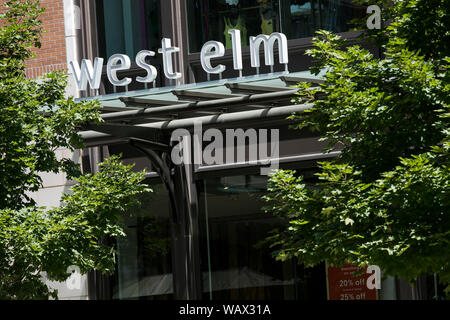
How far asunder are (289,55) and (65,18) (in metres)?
4.43

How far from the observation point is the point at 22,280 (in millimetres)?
10961

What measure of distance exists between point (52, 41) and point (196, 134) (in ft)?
13.0

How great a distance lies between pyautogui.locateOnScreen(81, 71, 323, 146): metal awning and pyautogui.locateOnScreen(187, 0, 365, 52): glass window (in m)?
1.76

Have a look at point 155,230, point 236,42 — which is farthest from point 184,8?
point 155,230

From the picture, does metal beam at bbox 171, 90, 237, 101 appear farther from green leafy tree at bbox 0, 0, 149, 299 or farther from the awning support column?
green leafy tree at bbox 0, 0, 149, 299

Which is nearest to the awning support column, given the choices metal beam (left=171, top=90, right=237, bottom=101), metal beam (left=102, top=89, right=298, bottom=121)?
metal beam (left=102, top=89, right=298, bottom=121)

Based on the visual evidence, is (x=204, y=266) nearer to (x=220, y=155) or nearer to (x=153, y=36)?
(x=220, y=155)

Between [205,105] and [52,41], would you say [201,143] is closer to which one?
[205,105]

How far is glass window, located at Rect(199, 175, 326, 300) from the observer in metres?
14.7

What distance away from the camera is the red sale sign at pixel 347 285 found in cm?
1436

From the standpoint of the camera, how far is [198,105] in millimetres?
13570

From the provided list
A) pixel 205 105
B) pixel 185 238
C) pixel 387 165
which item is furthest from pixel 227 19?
pixel 387 165

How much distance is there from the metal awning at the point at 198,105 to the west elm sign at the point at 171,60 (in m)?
0.71

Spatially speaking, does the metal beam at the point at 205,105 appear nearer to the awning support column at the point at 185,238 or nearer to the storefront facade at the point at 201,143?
the storefront facade at the point at 201,143
